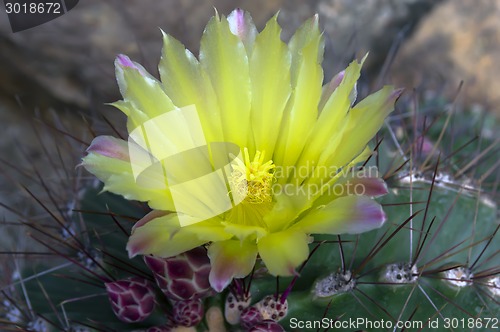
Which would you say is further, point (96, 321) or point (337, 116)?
point (96, 321)

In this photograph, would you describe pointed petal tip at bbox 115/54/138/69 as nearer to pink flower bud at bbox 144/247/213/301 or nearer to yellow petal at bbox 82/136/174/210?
yellow petal at bbox 82/136/174/210

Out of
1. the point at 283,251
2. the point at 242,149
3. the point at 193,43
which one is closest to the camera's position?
the point at 283,251

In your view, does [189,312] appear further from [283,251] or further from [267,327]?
[283,251]

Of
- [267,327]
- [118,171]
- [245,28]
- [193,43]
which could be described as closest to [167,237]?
[118,171]

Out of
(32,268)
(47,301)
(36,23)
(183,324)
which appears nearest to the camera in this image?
(183,324)

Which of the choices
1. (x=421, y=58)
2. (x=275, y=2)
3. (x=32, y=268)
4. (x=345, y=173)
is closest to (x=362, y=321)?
(x=345, y=173)

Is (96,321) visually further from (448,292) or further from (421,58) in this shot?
(421,58)
